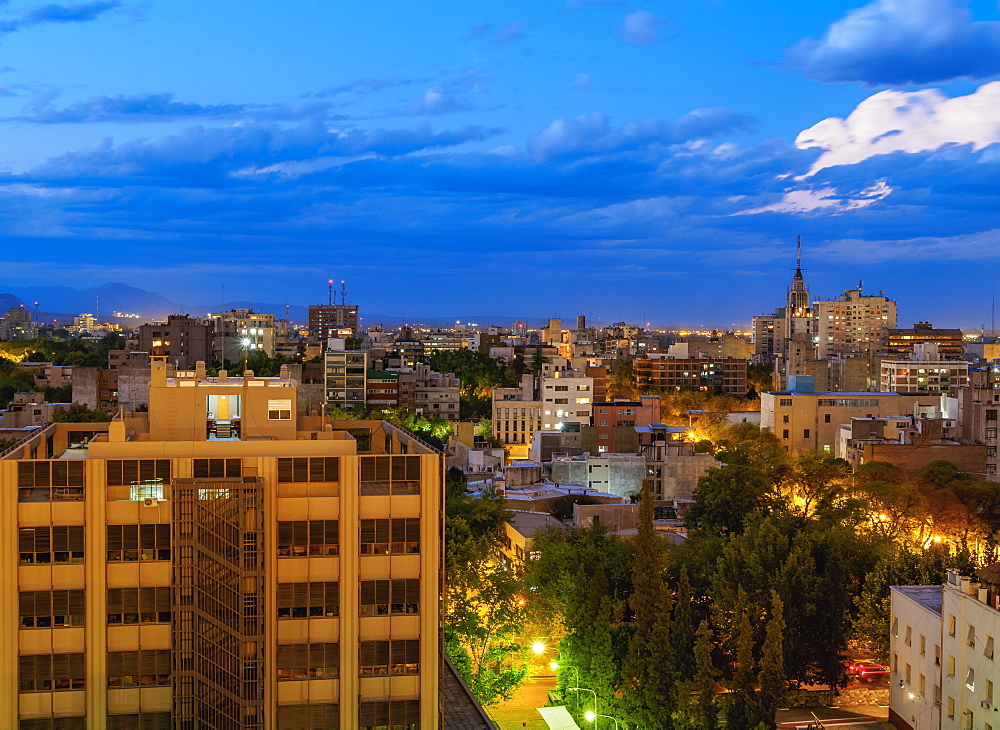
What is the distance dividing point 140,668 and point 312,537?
2648 millimetres

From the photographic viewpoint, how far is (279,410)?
1534cm

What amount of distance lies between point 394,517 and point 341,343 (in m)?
44.0

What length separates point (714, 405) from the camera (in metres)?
60.0

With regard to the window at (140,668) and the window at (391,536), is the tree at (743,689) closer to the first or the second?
the window at (391,536)

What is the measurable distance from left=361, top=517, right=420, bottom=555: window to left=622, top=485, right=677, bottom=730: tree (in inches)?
275

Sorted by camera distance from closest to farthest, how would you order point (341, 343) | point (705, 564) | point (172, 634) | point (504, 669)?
point (172, 634)
point (504, 669)
point (705, 564)
point (341, 343)

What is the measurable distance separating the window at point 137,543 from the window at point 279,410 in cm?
272

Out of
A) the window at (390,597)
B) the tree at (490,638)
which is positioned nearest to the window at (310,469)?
the window at (390,597)

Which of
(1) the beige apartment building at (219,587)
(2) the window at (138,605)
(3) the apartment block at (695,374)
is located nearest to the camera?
(1) the beige apartment building at (219,587)

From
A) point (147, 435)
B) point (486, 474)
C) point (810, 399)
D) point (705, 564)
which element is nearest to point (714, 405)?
point (810, 399)

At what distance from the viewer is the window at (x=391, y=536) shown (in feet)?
44.3

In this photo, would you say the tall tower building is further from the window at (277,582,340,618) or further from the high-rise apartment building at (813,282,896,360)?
the window at (277,582,340,618)

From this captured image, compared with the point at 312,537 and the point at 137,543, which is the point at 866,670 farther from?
the point at 137,543

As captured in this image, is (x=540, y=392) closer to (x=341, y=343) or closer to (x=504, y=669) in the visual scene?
(x=341, y=343)
